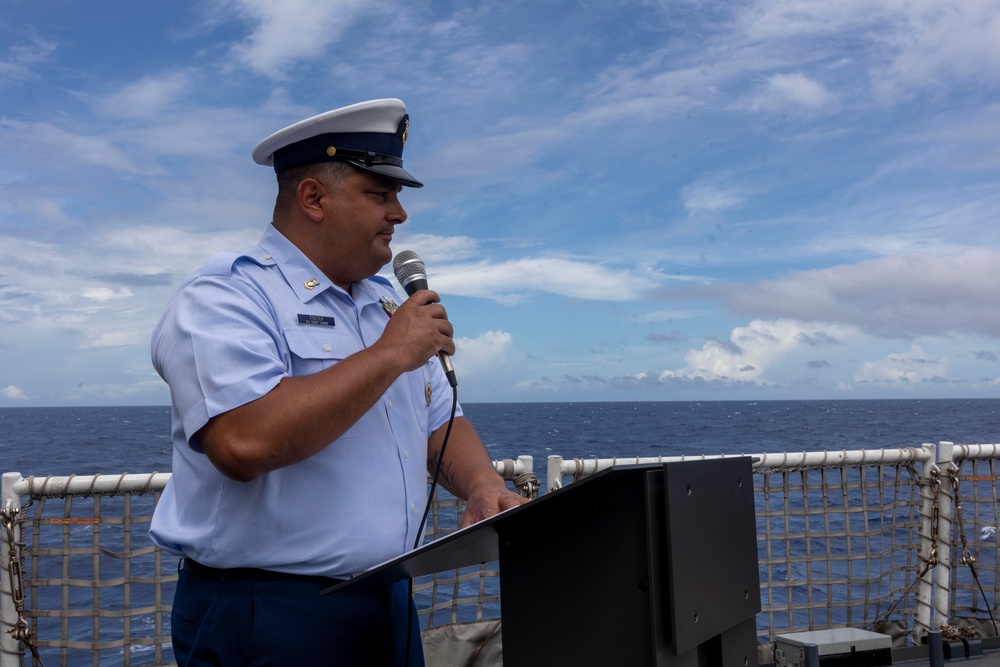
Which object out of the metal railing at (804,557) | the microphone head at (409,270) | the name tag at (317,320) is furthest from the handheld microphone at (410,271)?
the metal railing at (804,557)

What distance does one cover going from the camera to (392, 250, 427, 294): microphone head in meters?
1.83

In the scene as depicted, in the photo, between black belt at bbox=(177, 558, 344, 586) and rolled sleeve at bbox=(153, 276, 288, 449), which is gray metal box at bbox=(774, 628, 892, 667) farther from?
rolled sleeve at bbox=(153, 276, 288, 449)

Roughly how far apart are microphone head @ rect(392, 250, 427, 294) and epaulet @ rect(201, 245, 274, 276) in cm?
29

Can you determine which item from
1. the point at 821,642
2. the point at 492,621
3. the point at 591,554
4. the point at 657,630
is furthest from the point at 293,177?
the point at 821,642

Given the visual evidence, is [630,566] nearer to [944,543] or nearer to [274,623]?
[274,623]

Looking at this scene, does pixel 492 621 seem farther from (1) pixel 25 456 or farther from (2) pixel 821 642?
(1) pixel 25 456

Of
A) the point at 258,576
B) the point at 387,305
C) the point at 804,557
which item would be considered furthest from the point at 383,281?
the point at 804,557

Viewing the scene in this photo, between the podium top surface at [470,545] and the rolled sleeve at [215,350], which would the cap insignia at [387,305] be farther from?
the podium top surface at [470,545]

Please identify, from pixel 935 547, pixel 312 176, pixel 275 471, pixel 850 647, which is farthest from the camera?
pixel 935 547

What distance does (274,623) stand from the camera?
1495 mm

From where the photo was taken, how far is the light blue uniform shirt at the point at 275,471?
1418mm

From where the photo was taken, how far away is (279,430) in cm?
135

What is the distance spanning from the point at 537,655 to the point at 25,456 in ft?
160

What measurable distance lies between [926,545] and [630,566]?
14.0ft
